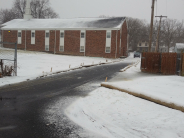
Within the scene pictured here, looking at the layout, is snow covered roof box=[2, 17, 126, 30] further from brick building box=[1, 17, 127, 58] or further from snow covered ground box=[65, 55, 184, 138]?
snow covered ground box=[65, 55, 184, 138]

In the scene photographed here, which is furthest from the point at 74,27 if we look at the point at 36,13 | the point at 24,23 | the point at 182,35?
the point at 182,35

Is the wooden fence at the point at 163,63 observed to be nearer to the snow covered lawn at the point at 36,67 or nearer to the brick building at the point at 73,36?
the snow covered lawn at the point at 36,67

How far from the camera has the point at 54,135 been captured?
436 centimetres

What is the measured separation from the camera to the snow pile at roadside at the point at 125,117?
4551 millimetres

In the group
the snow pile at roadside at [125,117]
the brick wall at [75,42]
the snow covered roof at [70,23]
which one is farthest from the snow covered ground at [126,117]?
the snow covered roof at [70,23]

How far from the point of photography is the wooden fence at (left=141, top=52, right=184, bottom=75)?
47.9ft

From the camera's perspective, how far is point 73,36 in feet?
137

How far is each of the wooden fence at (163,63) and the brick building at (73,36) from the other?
71.7ft

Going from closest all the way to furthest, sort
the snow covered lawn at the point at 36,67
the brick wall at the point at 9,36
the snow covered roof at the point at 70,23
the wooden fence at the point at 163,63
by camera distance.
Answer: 1. the snow covered lawn at the point at 36,67
2. the wooden fence at the point at 163,63
3. the snow covered roof at the point at 70,23
4. the brick wall at the point at 9,36

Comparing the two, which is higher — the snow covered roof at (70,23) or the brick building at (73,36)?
the snow covered roof at (70,23)

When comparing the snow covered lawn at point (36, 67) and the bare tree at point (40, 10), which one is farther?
the bare tree at point (40, 10)

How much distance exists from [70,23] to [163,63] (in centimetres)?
3220

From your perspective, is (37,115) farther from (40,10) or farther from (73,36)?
(40,10)

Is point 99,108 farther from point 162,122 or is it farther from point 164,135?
point 164,135
